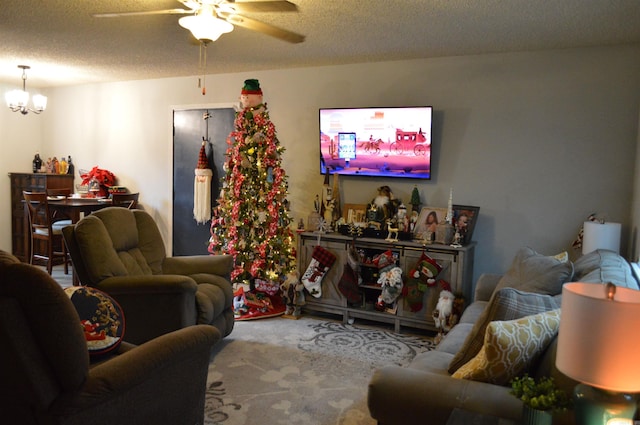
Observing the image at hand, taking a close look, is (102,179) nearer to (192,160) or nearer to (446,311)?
(192,160)

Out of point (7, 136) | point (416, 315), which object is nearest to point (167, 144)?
point (7, 136)

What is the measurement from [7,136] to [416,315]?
603 centimetres

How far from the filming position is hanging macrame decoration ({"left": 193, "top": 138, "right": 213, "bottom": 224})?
573cm

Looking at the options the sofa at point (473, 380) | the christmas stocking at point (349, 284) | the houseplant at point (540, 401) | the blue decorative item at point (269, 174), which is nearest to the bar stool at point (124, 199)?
the blue decorative item at point (269, 174)

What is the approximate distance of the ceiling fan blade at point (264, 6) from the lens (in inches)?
115

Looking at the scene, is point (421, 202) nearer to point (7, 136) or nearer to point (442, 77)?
point (442, 77)

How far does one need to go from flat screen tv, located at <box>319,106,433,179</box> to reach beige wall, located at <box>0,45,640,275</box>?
0.18 meters

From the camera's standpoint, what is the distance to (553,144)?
4211 mm

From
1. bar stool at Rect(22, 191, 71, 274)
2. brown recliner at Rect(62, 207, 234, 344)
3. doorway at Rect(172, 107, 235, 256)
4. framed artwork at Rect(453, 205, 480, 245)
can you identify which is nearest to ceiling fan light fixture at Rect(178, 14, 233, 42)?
brown recliner at Rect(62, 207, 234, 344)

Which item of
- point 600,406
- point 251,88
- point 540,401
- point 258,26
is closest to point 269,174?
point 251,88

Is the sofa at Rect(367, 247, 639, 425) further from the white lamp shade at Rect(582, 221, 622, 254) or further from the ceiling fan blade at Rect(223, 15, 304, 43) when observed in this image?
the ceiling fan blade at Rect(223, 15, 304, 43)

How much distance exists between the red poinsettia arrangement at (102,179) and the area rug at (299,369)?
3.27 metres

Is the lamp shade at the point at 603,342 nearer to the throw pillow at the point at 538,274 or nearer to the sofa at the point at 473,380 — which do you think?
the sofa at the point at 473,380

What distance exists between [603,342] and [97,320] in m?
1.80
